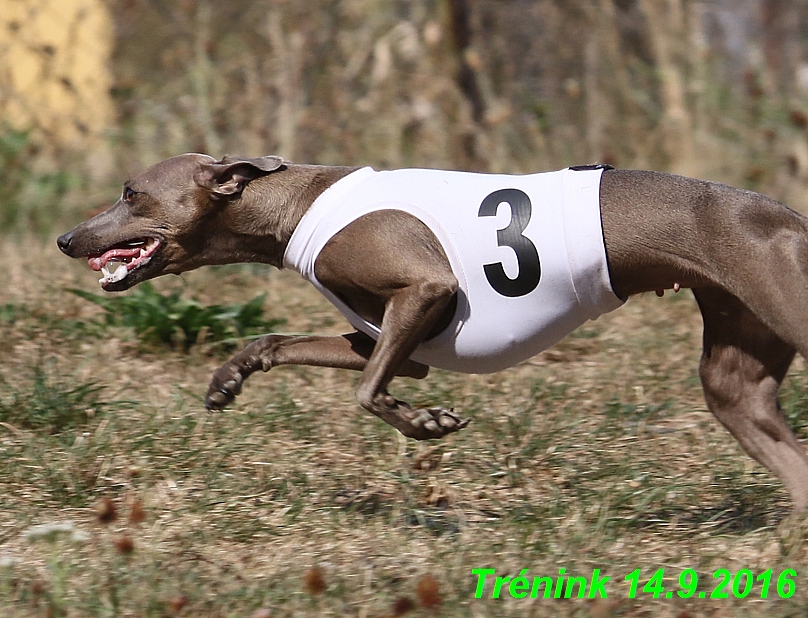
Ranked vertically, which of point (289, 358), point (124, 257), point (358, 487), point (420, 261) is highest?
point (420, 261)

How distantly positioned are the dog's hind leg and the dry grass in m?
0.18

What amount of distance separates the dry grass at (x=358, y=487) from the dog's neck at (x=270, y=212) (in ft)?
2.38

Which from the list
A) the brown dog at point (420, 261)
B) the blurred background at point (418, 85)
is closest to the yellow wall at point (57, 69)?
the blurred background at point (418, 85)

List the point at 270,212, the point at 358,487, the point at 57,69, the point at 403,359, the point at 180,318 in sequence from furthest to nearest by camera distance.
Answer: the point at 57,69 < the point at 180,318 < the point at 358,487 < the point at 270,212 < the point at 403,359

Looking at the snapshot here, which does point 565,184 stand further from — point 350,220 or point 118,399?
point 118,399

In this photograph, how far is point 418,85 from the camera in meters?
8.25

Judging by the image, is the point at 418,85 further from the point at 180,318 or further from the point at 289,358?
the point at 289,358

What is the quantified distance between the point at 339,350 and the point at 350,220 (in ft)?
1.72

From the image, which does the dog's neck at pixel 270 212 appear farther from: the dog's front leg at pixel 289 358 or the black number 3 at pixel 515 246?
the black number 3 at pixel 515 246

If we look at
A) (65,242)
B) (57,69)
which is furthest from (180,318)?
(57,69)

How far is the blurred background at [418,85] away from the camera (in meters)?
7.73

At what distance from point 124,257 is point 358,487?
3.59 ft

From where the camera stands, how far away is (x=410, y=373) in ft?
13.5

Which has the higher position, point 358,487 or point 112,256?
point 112,256
